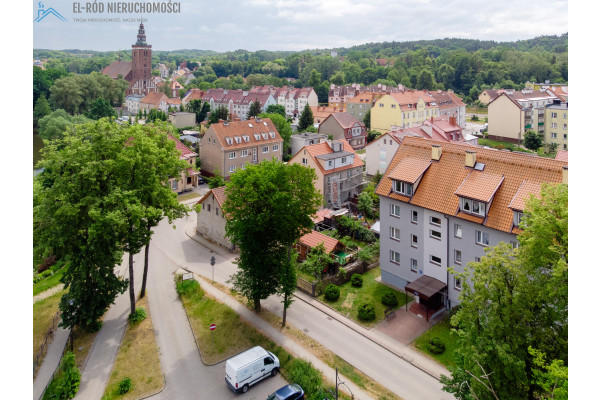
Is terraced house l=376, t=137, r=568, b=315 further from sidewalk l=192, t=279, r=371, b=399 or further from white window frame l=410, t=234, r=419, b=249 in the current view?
sidewalk l=192, t=279, r=371, b=399

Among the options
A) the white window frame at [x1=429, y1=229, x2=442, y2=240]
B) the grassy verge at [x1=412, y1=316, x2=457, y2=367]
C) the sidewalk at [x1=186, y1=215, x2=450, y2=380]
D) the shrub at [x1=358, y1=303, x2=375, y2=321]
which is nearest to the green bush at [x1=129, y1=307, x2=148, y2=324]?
the sidewalk at [x1=186, y1=215, x2=450, y2=380]

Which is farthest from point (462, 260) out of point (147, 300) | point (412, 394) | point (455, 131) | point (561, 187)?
point (455, 131)

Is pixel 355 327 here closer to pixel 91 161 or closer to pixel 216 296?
pixel 216 296

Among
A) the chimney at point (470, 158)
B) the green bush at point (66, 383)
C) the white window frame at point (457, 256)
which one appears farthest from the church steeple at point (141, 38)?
the white window frame at point (457, 256)

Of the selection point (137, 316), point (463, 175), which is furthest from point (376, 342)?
point (137, 316)

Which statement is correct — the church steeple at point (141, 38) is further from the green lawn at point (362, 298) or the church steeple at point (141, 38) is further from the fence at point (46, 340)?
the green lawn at point (362, 298)
